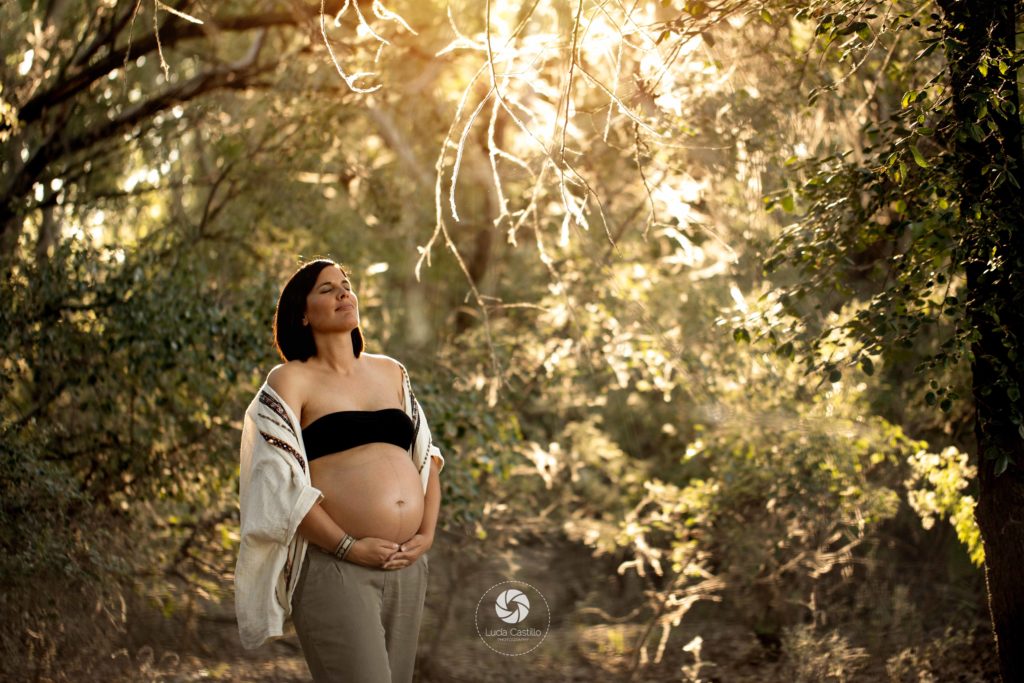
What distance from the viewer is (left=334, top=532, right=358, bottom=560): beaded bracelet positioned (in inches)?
112

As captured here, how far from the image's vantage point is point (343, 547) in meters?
2.84

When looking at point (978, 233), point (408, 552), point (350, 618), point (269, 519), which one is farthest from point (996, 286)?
point (269, 519)

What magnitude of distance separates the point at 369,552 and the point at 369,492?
0.17m

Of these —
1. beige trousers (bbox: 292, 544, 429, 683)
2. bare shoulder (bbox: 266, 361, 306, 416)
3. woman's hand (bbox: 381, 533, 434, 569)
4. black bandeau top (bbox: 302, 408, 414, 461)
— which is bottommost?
beige trousers (bbox: 292, 544, 429, 683)

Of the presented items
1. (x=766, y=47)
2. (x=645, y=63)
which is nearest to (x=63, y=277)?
(x=645, y=63)

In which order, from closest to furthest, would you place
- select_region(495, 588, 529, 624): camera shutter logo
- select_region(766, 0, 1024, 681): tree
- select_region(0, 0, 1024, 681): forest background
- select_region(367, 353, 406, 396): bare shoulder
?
select_region(367, 353, 406, 396): bare shoulder < select_region(766, 0, 1024, 681): tree < select_region(0, 0, 1024, 681): forest background < select_region(495, 588, 529, 624): camera shutter logo

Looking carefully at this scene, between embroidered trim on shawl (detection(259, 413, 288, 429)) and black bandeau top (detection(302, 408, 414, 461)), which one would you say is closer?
embroidered trim on shawl (detection(259, 413, 288, 429))

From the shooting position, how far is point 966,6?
3.78 metres

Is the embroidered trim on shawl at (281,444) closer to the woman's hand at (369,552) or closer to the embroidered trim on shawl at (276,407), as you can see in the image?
the embroidered trim on shawl at (276,407)

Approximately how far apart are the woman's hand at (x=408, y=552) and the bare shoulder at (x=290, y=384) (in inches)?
17.8

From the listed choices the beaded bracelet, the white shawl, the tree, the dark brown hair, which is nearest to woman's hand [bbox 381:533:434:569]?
the beaded bracelet

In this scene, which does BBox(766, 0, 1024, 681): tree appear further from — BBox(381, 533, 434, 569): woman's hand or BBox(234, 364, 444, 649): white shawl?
BBox(234, 364, 444, 649): white shawl

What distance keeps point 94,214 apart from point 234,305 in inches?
113

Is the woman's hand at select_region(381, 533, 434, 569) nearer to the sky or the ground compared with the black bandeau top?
nearer to the ground
